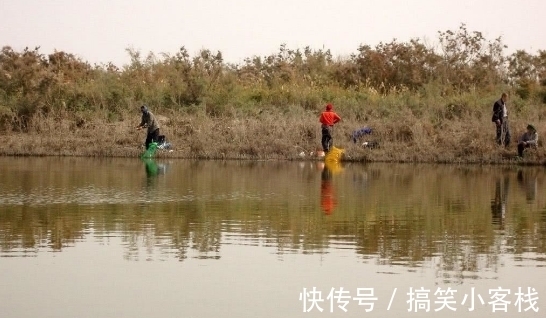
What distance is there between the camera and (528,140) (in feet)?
108

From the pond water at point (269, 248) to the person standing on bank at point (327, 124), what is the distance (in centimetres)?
815

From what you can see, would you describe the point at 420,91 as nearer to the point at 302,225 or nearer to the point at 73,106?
the point at 73,106

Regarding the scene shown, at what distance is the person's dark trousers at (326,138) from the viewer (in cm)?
3444

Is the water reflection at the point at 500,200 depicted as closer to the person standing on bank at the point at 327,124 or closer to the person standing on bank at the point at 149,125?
the person standing on bank at the point at 327,124

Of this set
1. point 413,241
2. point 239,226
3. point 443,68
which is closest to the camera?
point 413,241

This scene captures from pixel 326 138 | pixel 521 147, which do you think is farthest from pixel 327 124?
pixel 521 147

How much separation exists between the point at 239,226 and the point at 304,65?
113 feet

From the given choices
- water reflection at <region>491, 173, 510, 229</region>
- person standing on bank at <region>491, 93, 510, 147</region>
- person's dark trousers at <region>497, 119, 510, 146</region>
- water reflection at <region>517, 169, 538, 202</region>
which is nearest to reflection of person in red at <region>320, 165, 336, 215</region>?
water reflection at <region>491, 173, 510, 229</region>

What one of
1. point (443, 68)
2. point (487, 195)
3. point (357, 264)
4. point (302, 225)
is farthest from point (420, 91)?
point (357, 264)

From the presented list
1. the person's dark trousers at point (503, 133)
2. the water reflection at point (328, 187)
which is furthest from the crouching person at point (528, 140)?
the water reflection at point (328, 187)

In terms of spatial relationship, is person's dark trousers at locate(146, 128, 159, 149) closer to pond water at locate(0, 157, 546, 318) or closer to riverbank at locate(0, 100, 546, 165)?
riverbank at locate(0, 100, 546, 165)

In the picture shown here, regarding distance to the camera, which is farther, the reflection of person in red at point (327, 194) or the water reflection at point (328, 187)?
the water reflection at point (328, 187)

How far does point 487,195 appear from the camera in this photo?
22.8 m

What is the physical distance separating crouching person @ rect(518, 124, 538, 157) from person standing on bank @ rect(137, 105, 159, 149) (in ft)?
38.3
